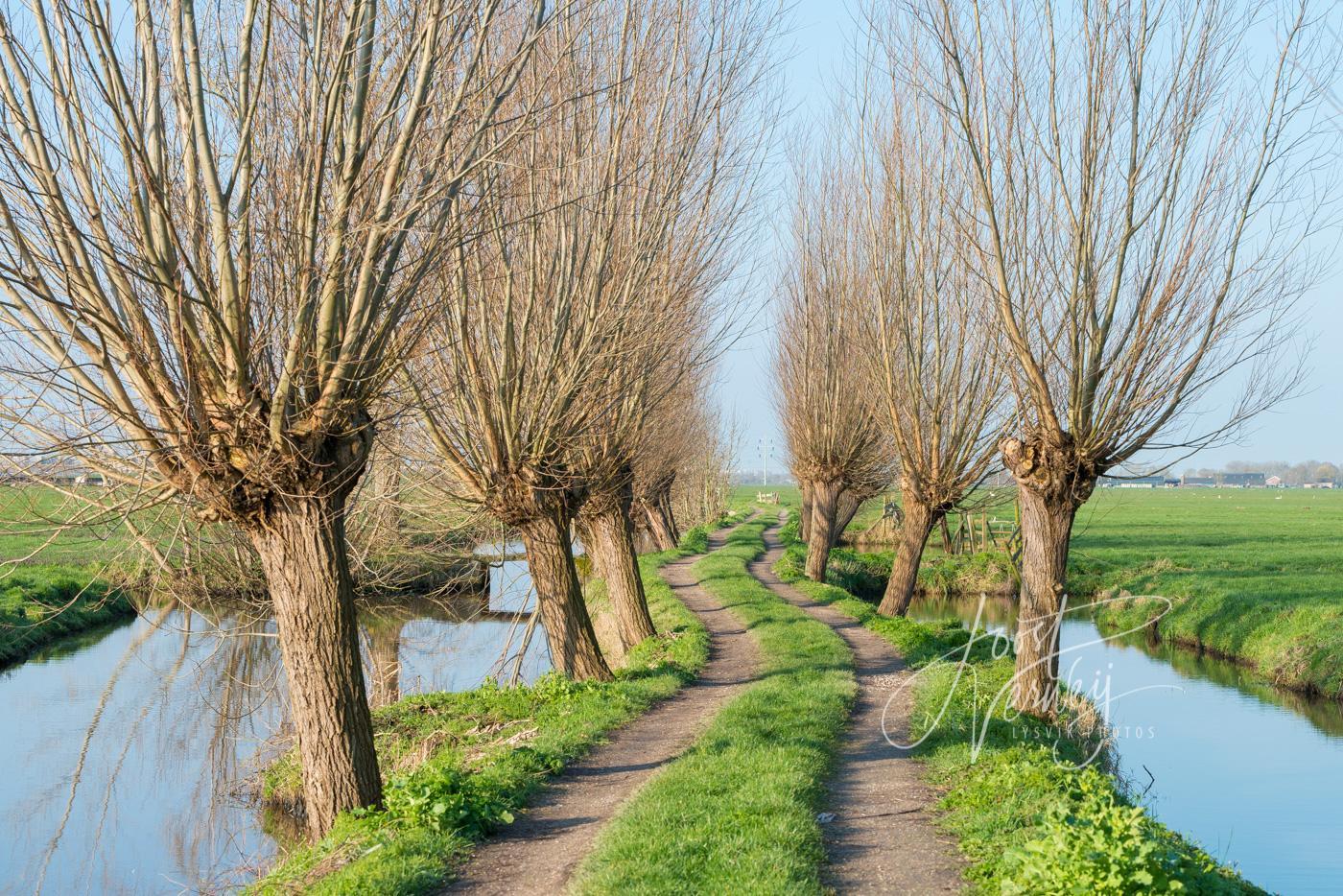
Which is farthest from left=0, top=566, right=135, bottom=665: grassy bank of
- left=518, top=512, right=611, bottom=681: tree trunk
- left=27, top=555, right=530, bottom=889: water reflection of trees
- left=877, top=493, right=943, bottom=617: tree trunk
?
left=877, top=493, right=943, bottom=617: tree trunk

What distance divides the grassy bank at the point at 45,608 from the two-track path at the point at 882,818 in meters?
14.2

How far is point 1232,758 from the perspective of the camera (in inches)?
570

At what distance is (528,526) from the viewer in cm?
1290

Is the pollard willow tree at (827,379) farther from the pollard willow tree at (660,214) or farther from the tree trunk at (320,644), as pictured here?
the tree trunk at (320,644)

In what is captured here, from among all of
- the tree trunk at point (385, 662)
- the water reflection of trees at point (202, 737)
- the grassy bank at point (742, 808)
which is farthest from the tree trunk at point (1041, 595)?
the tree trunk at point (385, 662)

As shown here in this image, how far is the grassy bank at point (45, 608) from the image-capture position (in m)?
20.5

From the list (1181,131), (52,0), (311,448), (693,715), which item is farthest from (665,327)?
(52,0)

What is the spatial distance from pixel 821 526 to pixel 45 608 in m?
17.1

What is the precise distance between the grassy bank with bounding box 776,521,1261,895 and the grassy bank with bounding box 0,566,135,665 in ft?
48.4

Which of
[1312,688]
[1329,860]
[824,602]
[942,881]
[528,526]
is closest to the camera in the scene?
[942,881]

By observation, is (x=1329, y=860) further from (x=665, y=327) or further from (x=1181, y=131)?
(x=665, y=327)

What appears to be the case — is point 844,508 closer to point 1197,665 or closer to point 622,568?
point 1197,665

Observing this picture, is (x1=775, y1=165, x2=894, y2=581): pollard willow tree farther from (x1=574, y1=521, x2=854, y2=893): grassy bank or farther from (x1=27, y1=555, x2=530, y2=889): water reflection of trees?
(x1=574, y1=521, x2=854, y2=893): grassy bank

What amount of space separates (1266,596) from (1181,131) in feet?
58.9
